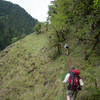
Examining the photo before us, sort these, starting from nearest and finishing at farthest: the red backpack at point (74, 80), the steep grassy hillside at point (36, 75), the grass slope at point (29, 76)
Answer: the red backpack at point (74, 80) → the steep grassy hillside at point (36, 75) → the grass slope at point (29, 76)

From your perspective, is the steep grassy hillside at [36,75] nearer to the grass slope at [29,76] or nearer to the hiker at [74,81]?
the grass slope at [29,76]

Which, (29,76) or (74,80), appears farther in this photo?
(29,76)

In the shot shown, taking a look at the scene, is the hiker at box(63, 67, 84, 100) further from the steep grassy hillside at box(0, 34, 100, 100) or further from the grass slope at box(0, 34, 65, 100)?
the grass slope at box(0, 34, 65, 100)

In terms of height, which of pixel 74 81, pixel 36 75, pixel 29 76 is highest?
pixel 74 81

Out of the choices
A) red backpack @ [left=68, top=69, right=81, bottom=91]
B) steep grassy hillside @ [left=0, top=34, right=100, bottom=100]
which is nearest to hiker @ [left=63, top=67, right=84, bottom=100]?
red backpack @ [left=68, top=69, right=81, bottom=91]

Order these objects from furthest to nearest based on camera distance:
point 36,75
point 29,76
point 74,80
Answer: point 29,76 < point 36,75 < point 74,80

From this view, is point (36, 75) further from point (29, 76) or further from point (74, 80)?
point (74, 80)

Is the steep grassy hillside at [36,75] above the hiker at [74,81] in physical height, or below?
below

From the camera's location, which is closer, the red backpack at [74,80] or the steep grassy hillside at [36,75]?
the red backpack at [74,80]

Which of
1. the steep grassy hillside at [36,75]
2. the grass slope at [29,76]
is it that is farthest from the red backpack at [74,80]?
the grass slope at [29,76]

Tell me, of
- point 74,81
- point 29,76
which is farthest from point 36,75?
point 74,81

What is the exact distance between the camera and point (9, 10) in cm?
13938

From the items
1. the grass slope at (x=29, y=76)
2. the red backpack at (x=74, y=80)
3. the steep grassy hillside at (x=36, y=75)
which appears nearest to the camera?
the red backpack at (x=74, y=80)

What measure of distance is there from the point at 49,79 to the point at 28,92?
2.80 m
